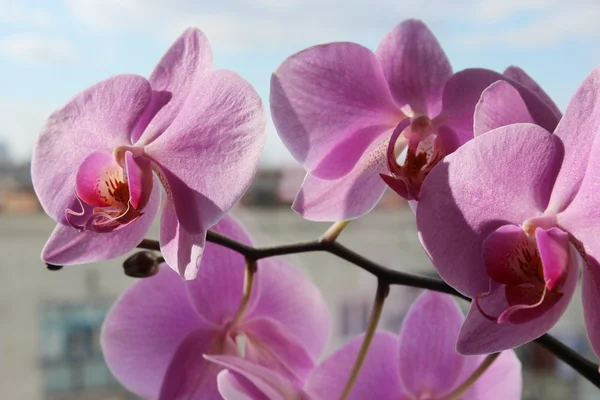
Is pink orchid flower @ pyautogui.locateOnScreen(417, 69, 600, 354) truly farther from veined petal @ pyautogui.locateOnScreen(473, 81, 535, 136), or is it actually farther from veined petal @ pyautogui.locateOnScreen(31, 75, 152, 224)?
veined petal @ pyautogui.locateOnScreen(31, 75, 152, 224)

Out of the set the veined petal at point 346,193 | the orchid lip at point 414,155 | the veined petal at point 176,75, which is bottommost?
the veined petal at point 346,193

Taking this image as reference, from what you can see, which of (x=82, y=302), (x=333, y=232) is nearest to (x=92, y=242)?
(x=333, y=232)

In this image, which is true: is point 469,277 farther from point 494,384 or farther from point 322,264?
point 322,264

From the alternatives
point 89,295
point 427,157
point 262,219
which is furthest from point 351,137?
point 262,219

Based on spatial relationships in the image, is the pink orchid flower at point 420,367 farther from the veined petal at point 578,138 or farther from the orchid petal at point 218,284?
the veined petal at point 578,138

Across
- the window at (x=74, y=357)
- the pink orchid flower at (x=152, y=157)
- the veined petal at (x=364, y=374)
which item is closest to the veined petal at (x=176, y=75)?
the pink orchid flower at (x=152, y=157)

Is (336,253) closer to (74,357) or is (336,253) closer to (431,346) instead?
(431,346)
